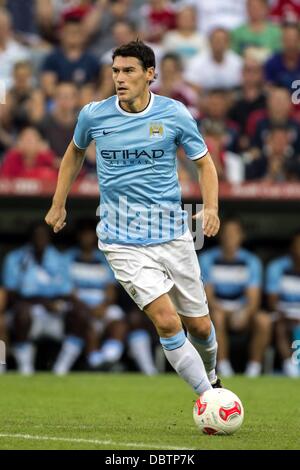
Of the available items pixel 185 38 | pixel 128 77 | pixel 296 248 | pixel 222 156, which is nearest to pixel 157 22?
pixel 185 38

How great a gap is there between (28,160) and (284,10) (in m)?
5.32

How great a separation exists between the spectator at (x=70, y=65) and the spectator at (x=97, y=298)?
240 centimetres

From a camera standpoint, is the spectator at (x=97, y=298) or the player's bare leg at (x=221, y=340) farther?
the spectator at (x=97, y=298)

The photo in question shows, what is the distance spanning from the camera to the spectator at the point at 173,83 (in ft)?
50.4

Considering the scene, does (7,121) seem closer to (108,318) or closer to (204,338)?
(108,318)

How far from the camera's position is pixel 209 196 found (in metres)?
7.28

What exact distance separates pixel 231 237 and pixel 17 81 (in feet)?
12.3

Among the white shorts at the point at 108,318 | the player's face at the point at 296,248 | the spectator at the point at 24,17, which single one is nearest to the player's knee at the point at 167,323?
the white shorts at the point at 108,318

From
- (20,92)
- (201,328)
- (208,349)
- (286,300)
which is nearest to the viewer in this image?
(201,328)

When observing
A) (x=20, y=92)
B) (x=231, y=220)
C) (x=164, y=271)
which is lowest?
(x=231, y=220)

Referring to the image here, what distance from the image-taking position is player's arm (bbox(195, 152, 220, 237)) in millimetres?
7109

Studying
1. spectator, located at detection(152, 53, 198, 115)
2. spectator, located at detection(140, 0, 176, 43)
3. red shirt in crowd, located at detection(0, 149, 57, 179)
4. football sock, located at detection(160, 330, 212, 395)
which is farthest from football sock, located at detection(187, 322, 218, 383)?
spectator, located at detection(140, 0, 176, 43)

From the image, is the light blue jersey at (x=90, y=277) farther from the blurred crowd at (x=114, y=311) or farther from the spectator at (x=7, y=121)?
the spectator at (x=7, y=121)

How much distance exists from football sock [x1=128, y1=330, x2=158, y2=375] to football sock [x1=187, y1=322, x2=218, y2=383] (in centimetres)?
621
